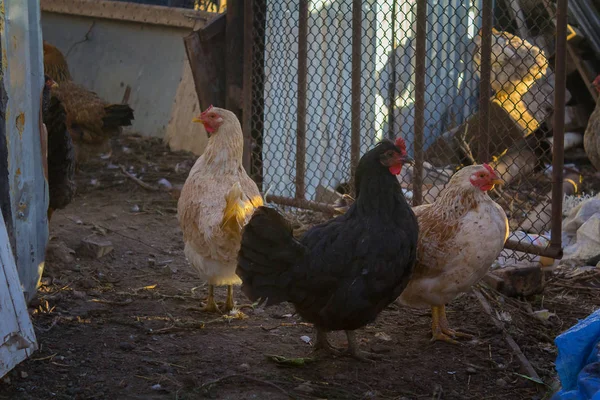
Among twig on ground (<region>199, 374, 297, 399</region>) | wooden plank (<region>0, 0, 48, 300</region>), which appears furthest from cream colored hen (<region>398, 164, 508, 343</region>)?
wooden plank (<region>0, 0, 48, 300</region>)

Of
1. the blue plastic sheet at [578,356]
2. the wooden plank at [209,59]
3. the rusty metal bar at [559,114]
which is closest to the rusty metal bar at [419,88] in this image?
the rusty metal bar at [559,114]

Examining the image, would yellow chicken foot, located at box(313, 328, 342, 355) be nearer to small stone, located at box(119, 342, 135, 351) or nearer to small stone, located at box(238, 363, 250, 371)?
small stone, located at box(238, 363, 250, 371)

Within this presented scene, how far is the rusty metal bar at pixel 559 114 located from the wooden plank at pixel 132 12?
15.4 ft

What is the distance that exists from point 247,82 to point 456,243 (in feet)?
10.3

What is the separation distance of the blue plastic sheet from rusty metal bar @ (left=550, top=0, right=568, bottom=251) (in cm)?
190

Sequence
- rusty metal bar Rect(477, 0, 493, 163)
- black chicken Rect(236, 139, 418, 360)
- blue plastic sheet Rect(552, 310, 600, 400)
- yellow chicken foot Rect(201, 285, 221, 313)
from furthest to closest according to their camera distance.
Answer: rusty metal bar Rect(477, 0, 493, 163) < yellow chicken foot Rect(201, 285, 221, 313) < black chicken Rect(236, 139, 418, 360) < blue plastic sheet Rect(552, 310, 600, 400)

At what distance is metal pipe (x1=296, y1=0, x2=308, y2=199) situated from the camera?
5965 millimetres

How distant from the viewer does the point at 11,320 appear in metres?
3.14

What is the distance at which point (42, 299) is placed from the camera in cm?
431

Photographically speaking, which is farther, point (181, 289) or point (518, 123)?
point (518, 123)

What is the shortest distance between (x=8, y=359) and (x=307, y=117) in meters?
4.18

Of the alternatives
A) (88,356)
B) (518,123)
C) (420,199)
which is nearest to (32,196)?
(88,356)

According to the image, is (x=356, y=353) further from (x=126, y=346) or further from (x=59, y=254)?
(x=59, y=254)

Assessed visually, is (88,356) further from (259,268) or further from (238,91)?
(238,91)
